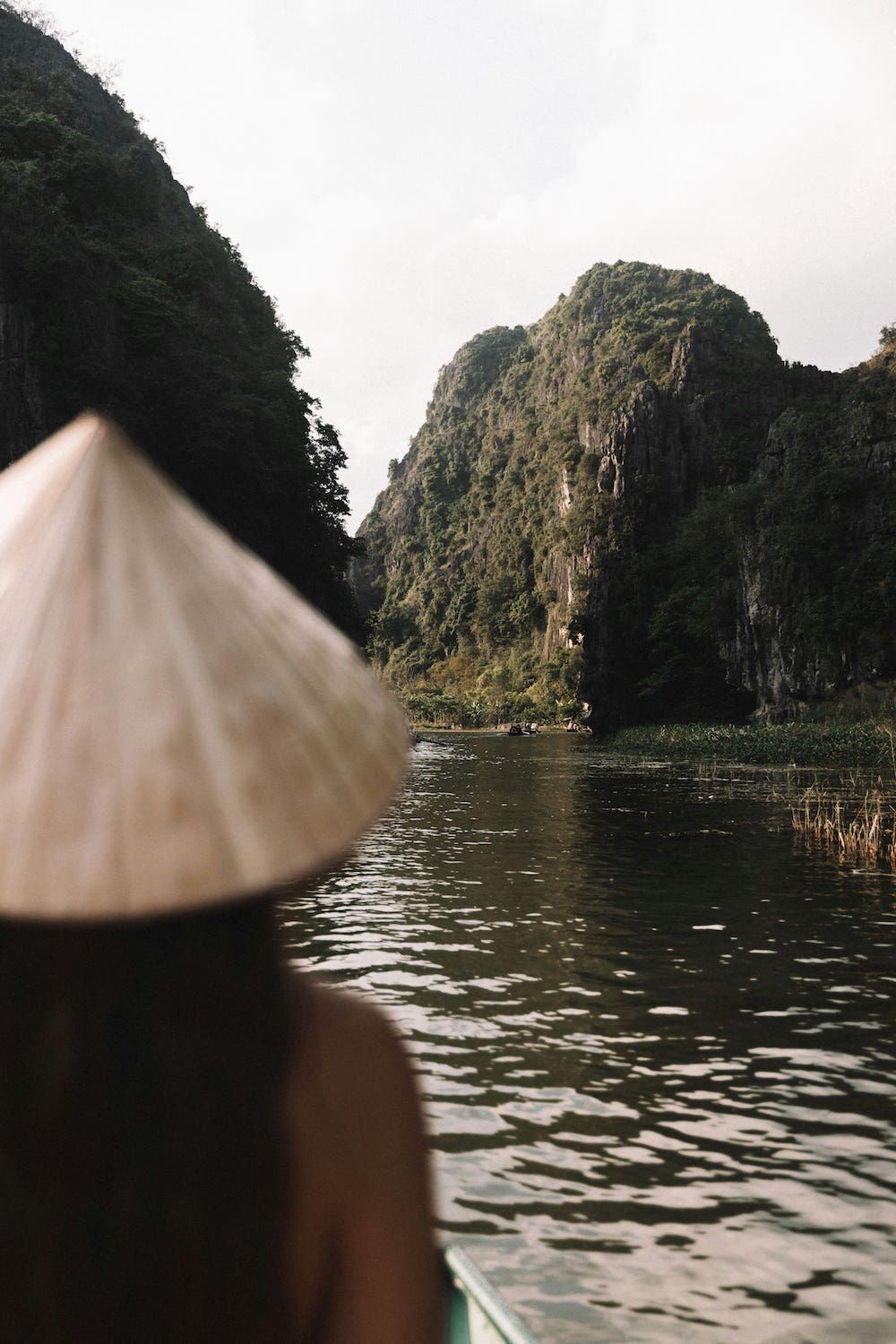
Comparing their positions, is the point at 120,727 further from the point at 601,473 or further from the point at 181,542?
the point at 601,473

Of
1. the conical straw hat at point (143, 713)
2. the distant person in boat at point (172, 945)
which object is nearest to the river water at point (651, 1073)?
the distant person in boat at point (172, 945)

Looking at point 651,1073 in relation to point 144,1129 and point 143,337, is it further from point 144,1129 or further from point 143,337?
point 143,337

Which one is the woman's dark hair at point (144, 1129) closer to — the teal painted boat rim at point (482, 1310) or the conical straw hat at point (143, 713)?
the conical straw hat at point (143, 713)

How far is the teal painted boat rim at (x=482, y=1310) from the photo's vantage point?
7.08 ft

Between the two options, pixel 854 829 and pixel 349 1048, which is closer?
pixel 349 1048

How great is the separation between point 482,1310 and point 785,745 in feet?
103

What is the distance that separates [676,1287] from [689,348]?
80.3 m

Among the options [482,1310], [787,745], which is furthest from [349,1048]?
[787,745]

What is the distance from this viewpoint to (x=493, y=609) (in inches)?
4279

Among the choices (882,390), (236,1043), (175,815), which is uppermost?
(882,390)

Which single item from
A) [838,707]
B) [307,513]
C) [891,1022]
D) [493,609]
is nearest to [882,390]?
[838,707]

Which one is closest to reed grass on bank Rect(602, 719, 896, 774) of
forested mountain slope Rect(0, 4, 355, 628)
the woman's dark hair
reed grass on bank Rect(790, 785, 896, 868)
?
reed grass on bank Rect(790, 785, 896, 868)

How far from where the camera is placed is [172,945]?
0.80 metres

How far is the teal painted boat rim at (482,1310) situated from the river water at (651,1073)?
1624 millimetres
